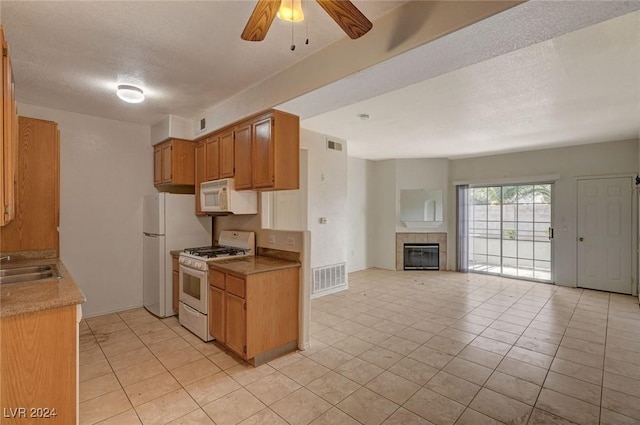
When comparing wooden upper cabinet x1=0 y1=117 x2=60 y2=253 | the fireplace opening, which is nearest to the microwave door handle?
wooden upper cabinet x1=0 y1=117 x2=60 y2=253

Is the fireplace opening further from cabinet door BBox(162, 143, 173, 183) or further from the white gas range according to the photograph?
cabinet door BBox(162, 143, 173, 183)

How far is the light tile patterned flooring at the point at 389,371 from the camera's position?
85.6 inches

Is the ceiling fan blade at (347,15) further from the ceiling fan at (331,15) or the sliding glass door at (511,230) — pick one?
the sliding glass door at (511,230)

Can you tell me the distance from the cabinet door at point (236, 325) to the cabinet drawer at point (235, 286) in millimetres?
44

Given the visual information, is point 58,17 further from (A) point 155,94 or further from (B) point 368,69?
(B) point 368,69

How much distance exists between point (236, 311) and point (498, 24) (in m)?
2.88

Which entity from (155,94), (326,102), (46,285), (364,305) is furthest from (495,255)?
(46,285)

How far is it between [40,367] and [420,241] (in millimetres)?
7005

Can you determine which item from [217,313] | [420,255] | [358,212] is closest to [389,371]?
[217,313]

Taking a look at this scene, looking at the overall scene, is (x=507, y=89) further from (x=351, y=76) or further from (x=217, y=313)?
(x=217, y=313)

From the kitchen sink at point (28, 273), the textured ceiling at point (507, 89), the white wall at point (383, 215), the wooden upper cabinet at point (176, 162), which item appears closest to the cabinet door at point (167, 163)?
the wooden upper cabinet at point (176, 162)

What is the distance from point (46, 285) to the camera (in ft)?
6.39

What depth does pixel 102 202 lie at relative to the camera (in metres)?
4.18

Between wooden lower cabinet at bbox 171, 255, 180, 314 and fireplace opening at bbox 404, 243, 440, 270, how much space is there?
17.1ft
